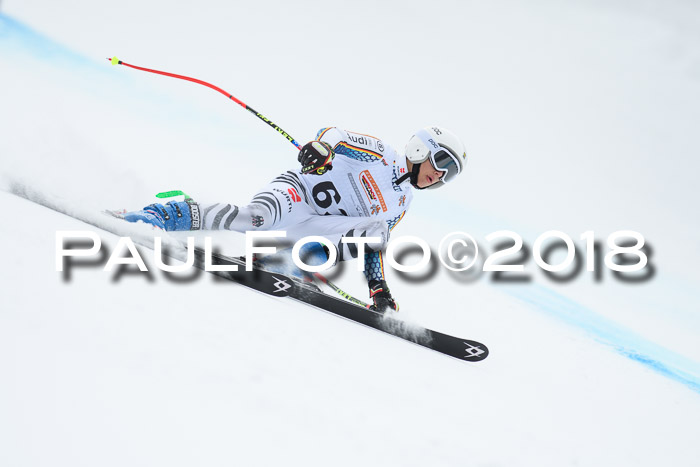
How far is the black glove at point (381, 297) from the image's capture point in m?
3.71

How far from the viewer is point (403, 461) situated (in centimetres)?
164

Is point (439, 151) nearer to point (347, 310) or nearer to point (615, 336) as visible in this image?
point (347, 310)

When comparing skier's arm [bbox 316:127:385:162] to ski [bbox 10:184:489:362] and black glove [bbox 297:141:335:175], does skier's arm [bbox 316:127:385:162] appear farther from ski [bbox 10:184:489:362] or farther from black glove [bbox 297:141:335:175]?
ski [bbox 10:184:489:362]

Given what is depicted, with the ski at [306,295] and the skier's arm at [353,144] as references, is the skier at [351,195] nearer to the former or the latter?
the skier's arm at [353,144]

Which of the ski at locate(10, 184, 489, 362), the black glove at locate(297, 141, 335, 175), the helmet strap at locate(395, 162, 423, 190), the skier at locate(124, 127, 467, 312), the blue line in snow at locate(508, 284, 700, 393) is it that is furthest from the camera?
the blue line in snow at locate(508, 284, 700, 393)

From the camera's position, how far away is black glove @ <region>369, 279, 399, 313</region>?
3.71m

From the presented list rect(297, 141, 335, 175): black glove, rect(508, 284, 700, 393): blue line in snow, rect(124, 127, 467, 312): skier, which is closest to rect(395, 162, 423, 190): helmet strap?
rect(124, 127, 467, 312): skier

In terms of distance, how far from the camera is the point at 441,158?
3.57 m

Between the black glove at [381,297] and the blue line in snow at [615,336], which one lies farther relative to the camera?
the blue line in snow at [615,336]

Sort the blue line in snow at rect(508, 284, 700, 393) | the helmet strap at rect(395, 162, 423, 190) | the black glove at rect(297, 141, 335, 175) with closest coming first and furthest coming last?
the black glove at rect(297, 141, 335, 175) < the helmet strap at rect(395, 162, 423, 190) < the blue line in snow at rect(508, 284, 700, 393)

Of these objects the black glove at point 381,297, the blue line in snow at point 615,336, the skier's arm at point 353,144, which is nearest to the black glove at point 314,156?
the skier's arm at point 353,144

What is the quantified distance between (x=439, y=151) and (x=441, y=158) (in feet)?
0.16

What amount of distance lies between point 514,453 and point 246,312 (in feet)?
4.34

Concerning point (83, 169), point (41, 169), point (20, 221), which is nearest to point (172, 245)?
point (20, 221)
